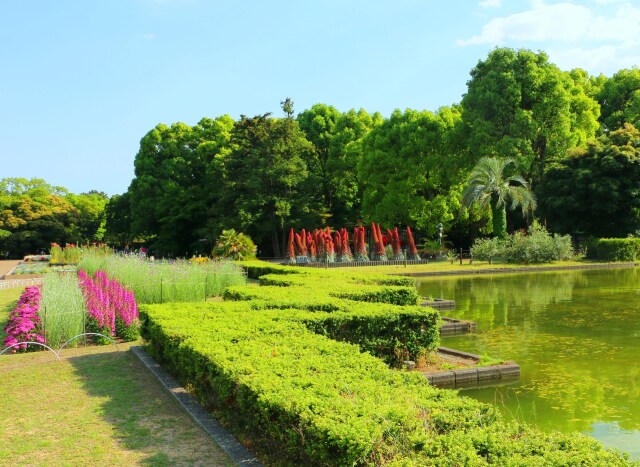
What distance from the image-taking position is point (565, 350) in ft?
33.8

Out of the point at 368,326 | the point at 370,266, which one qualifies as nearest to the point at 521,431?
the point at 368,326

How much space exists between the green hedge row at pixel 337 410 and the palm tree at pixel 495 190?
29.9m

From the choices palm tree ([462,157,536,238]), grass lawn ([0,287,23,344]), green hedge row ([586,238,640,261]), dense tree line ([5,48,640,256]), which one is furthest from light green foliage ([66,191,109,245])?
green hedge row ([586,238,640,261])

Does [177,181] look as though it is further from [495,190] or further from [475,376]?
[475,376]

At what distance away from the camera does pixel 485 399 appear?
7621mm

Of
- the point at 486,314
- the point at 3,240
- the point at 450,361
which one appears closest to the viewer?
the point at 450,361

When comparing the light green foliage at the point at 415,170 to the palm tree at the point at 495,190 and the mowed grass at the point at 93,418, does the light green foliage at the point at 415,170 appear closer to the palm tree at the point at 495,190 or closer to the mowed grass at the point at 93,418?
the palm tree at the point at 495,190

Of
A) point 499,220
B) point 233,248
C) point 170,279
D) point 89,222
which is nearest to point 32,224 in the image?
point 89,222

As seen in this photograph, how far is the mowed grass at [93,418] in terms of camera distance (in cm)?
507

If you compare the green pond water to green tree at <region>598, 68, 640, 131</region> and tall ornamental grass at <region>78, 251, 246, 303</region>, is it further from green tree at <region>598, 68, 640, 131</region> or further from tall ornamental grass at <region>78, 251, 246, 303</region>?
green tree at <region>598, 68, 640, 131</region>

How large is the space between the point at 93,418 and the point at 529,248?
99.4 ft

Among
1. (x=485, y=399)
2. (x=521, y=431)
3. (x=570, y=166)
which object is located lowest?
(x=485, y=399)

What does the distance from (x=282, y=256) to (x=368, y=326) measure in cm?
3379

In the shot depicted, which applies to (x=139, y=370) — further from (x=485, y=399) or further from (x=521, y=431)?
(x=521, y=431)
